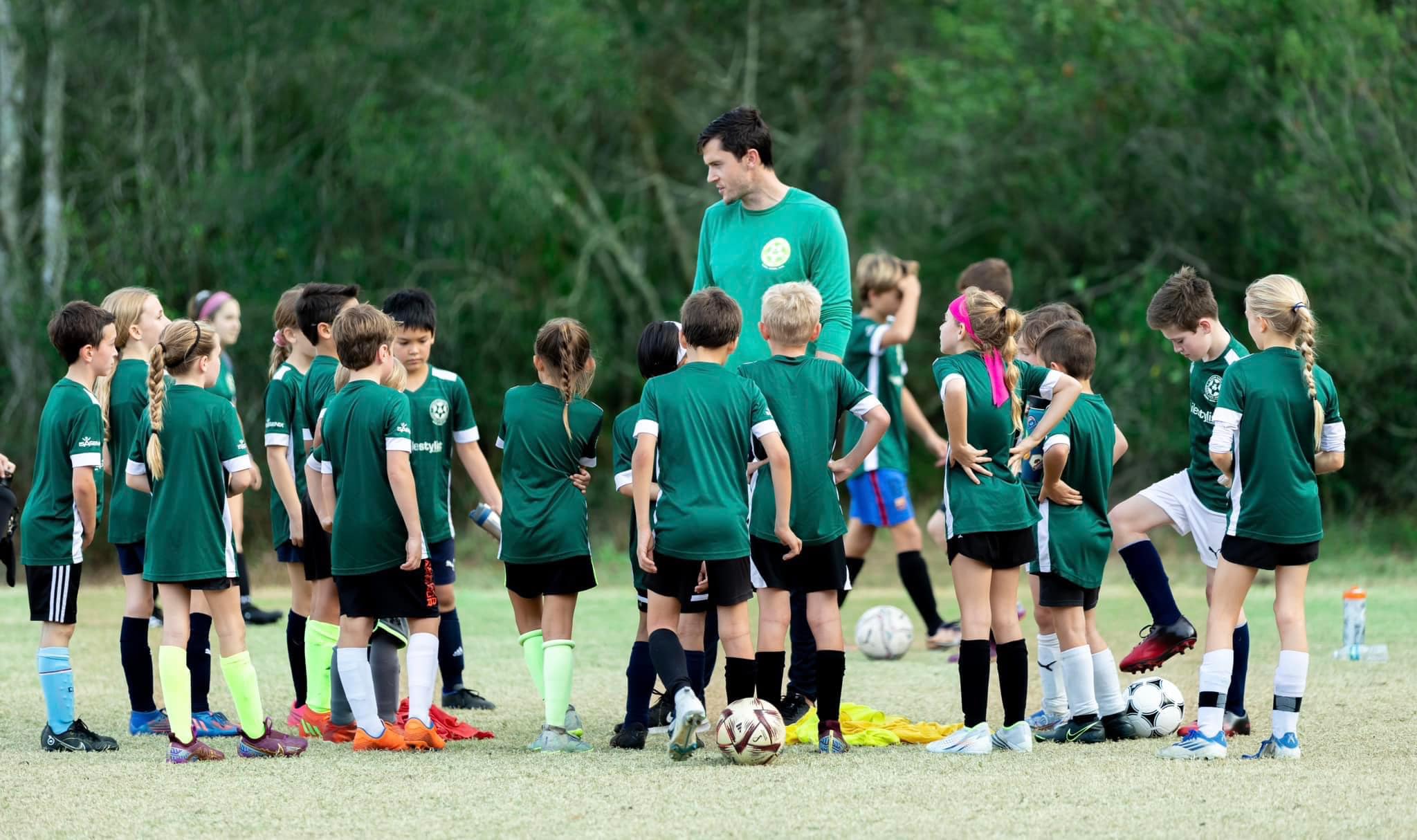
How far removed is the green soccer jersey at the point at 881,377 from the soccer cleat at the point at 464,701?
2699 millimetres

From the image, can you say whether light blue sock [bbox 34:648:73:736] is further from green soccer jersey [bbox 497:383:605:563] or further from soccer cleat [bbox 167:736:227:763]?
green soccer jersey [bbox 497:383:605:563]

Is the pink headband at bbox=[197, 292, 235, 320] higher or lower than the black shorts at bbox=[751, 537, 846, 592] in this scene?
higher

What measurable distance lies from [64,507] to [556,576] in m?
1.94

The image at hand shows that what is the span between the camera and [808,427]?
19.6ft

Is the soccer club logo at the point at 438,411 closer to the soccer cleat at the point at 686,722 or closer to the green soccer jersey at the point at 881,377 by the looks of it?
the soccer cleat at the point at 686,722

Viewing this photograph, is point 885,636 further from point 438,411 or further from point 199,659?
point 199,659

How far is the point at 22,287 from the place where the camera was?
583 inches

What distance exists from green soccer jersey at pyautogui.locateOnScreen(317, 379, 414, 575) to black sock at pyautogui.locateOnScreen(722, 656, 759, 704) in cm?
129

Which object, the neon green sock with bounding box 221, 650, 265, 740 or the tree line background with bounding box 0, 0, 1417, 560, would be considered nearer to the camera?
the neon green sock with bounding box 221, 650, 265, 740

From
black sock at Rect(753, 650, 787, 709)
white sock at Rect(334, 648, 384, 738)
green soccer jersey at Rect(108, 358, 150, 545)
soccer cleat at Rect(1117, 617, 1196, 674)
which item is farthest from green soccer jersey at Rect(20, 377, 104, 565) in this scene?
soccer cleat at Rect(1117, 617, 1196, 674)

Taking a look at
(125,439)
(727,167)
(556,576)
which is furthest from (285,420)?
(727,167)

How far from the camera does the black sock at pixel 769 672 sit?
6.04 m

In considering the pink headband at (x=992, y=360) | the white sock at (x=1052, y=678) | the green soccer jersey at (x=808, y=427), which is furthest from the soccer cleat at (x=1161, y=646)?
the green soccer jersey at (x=808, y=427)

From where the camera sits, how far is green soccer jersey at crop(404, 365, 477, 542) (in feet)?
22.0
